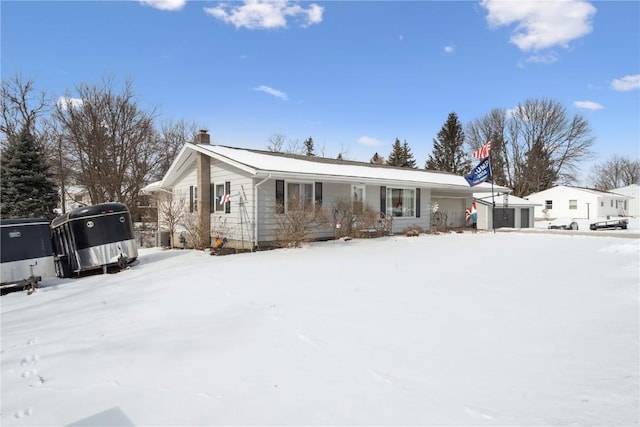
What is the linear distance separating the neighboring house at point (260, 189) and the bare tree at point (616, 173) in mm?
67128

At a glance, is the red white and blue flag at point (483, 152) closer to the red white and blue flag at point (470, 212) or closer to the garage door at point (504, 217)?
the red white and blue flag at point (470, 212)

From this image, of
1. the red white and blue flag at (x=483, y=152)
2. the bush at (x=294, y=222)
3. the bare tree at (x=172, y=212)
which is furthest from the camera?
the red white and blue flag at (x=483, y=152)

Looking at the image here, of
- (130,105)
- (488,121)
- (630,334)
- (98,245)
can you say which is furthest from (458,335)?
(488,121)

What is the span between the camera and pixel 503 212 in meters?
25.1

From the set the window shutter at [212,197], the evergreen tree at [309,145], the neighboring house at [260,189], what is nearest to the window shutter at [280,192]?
the neighboring house at [260,189]

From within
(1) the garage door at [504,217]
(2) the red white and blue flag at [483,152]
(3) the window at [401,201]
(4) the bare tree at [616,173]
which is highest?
(4) the bare tree at [616,173]

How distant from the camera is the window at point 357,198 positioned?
14.6 m

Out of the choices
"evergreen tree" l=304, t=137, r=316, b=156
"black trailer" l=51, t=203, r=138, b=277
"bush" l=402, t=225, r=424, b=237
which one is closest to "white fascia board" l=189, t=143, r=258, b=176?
"black trailer" l=51, t=203, r=138, b=277

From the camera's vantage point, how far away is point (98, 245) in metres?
10.0

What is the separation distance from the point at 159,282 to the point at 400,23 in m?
13.4

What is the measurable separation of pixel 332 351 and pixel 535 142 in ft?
169

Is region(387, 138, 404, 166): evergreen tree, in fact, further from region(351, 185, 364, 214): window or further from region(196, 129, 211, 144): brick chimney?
region(196, 129, 211, 144): brick chimney

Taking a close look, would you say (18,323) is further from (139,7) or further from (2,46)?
(2,46)

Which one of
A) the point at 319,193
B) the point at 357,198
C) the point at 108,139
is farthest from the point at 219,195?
the point at 108,139
